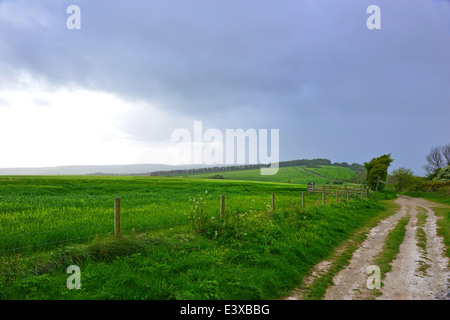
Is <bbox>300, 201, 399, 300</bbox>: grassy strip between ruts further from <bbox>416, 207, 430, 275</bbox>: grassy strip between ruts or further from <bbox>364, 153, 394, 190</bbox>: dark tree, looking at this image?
<bbox>364, 153, 394, 190</bbox>: dark tree

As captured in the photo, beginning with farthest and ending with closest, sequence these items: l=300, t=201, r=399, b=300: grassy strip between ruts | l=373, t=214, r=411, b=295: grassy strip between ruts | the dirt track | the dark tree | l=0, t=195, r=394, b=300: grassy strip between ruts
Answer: the dark tree < l=373, t=214, r=411, b=295: grassy strip between ruts < l=300, t=201, r=399, b=300: grassy strip between ruts < the dirt track < l=0, t=195, r=394, b=300: grassy strip between ruts

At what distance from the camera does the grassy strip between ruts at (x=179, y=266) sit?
14.9 feet

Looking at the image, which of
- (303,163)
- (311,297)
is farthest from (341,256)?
(303,163)

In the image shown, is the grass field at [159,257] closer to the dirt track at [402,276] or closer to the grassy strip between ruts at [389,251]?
the dirt track at [402,276]

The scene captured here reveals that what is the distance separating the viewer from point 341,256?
8055 millimetres

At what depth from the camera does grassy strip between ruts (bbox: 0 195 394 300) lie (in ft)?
14.9

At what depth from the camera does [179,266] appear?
564 centimetres

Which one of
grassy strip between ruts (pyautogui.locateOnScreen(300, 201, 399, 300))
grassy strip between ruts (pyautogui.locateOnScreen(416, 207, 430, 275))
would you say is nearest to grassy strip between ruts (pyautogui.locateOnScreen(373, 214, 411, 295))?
grassy strip between ruts (pyautogui.locateOnScreen(416, 207, 430, 275))

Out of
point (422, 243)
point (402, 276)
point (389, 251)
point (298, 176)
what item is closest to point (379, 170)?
A: point (422, 243)

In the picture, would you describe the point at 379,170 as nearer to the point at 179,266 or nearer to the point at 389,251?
the point at 389,251
